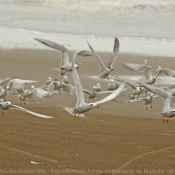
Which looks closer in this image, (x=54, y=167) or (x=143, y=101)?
(x=54, y=167)

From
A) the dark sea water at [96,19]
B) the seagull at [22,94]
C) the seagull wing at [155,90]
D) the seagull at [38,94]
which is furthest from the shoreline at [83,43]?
the seagull wing at [155,90]

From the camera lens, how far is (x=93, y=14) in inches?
1122

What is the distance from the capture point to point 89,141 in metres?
9.62

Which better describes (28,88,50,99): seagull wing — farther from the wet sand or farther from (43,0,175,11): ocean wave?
(43,0,175,11): ocean wave

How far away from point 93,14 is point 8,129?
18887mm

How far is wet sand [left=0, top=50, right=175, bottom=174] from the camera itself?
8.52 m

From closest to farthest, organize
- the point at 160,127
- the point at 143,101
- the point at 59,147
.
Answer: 1. the point at 59,147
2. the point at 160,127
3. the point at 143,101

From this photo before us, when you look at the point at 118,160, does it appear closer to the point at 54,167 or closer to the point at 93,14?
the point at 54,167

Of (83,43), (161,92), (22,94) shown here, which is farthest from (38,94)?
(83,43)

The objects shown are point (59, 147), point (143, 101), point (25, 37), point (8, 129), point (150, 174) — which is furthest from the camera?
point (25, 37)

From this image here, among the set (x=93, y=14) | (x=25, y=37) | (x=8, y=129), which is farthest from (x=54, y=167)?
(x=93, y=14)

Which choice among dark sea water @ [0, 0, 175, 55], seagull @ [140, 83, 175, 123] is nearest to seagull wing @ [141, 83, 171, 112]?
seagull @ [140, 83, 175, 123]

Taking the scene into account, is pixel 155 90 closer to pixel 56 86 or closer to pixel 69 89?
pixel 69 89

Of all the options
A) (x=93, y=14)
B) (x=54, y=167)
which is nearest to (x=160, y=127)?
(x=54, y=167)
